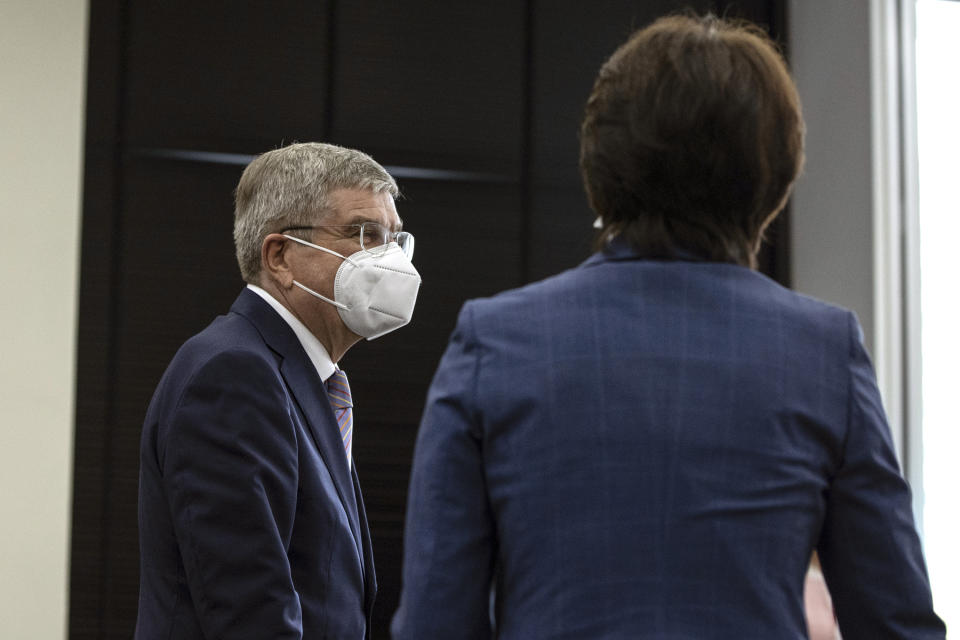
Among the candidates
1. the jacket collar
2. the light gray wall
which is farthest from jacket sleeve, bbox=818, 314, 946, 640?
the light gray wall

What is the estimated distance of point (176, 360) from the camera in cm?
165

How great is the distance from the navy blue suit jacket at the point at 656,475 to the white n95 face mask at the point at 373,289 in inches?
41.6

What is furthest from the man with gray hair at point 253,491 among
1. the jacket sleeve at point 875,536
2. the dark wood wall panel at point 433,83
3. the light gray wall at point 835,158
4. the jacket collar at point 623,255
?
the light gray wall at point 835,158

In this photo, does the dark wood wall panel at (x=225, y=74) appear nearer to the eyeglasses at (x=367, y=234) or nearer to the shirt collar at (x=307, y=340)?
the eyeglasses at (x=367, y=234)

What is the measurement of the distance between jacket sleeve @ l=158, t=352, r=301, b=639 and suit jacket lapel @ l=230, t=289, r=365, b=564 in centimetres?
12

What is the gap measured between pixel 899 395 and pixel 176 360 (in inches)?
119

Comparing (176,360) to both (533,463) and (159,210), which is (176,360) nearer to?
(533,463)

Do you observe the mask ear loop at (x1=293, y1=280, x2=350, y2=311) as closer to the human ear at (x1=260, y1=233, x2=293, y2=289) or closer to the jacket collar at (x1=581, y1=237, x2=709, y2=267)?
the human ear at (x1=260, y1=233, x2=293, y2=289)

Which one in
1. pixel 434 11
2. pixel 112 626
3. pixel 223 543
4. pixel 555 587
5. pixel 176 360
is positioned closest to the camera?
pixel 555 587

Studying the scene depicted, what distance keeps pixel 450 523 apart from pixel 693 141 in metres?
0.40

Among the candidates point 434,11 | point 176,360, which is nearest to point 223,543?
point 176,360

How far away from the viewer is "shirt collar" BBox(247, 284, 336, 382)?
6.17ft

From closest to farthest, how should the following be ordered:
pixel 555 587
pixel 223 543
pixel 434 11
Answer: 1. pixel 555 587
2. pixel 223 543
3. pixel 434 11

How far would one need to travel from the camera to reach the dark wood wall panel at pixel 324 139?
339 centimetres
